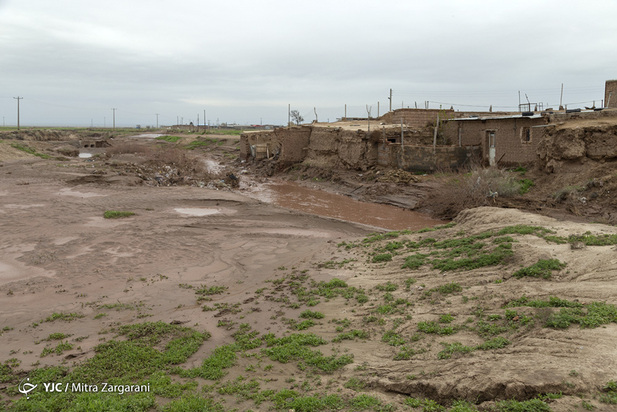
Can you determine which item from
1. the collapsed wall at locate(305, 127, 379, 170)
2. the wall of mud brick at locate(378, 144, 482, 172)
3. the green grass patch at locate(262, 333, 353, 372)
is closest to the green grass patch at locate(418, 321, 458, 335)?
the green grass patch at locate(262, 333, 353, 372)

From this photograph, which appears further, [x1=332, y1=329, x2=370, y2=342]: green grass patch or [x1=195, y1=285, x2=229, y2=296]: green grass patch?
[x1=195, y1=285, x2=229, y2=296]: green grass patch

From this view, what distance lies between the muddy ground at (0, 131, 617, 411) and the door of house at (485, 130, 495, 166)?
16.3ft

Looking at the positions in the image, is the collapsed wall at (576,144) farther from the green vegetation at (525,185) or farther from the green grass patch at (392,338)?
the green grass patch at (392,338)

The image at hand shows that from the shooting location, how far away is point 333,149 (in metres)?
27.8

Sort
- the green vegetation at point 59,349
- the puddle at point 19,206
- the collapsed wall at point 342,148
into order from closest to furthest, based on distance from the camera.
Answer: the green vegetation at point 59,349 → the puddle at point 19,206 → the collapsed wall at point 342,148

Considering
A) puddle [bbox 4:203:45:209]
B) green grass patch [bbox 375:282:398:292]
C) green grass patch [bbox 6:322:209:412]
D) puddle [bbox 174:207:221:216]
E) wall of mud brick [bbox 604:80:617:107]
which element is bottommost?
green grass patch [bbox 6:322:209:412]

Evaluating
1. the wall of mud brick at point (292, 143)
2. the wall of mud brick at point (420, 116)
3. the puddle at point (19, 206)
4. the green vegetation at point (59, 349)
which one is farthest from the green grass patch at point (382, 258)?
the wall of mud brick at point (292, 143)

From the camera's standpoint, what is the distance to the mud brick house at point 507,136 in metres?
19.5

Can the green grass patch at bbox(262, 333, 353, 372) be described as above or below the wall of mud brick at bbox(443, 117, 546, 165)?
below

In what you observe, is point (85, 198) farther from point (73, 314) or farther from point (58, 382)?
point (58, 382)

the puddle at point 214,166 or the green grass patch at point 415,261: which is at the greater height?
the puddle at point 214,166

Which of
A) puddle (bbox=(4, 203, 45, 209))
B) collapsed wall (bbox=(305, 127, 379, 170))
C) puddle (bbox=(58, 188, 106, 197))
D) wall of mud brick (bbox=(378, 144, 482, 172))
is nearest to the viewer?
puddle (bbox=(4, 203, 45, 209))

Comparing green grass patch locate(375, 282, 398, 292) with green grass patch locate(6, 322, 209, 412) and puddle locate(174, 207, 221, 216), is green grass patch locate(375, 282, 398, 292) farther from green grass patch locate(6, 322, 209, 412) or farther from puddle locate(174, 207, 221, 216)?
puddle locate(174, 207, 221, 216)

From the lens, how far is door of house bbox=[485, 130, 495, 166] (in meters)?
21.3
